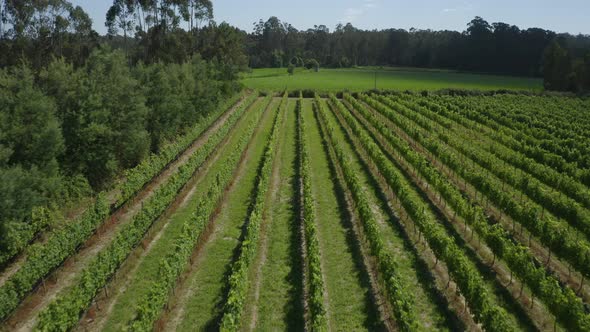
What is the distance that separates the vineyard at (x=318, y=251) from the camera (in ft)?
49.6

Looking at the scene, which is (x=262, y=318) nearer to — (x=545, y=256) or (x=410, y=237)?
(x=410, y=237)

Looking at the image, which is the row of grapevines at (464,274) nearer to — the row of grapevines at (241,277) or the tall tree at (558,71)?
the row of grapevines at (241,277)

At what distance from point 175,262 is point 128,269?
3.26 m

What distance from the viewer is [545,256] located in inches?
784

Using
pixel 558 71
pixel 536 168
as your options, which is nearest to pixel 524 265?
pixel 536 168

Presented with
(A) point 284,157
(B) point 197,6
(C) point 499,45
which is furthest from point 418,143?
(C) point 499,45

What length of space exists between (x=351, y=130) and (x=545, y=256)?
2873 centimetres

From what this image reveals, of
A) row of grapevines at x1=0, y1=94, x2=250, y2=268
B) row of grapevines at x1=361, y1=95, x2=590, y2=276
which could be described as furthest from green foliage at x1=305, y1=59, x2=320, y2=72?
row of grapevines at x1=361, y1=95, x2=590, y2=276

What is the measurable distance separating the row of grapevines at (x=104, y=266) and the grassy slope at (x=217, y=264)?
321 cm

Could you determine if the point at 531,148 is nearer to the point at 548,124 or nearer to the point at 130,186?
the point at 548,124

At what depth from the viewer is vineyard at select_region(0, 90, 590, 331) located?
15.1m

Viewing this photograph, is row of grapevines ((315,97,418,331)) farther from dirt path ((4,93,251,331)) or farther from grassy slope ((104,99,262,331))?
dirt path ((4,93,251,331))

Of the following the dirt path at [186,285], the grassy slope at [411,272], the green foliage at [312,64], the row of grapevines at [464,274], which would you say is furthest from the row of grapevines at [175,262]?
the green foliage at [312,64]

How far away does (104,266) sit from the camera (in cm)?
1705
